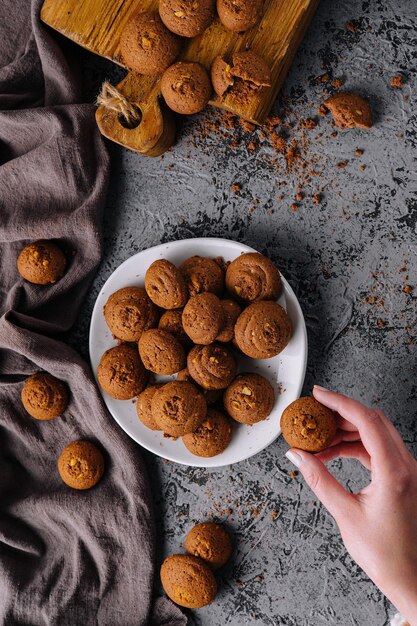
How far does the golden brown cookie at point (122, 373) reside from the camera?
7.11 ft

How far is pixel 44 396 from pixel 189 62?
1174 mm

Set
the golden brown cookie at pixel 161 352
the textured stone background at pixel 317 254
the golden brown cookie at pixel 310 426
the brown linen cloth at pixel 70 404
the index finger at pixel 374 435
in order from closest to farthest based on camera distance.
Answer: the index finger at pixel 374 435, the golden brown cookie at pixel 310 426, the golden brown cookie at pixel 161 352, the textured stone background at pixel 317 254, the brown linen cloth at pixel 70 404

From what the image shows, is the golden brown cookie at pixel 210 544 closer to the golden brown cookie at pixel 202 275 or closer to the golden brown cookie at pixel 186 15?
the golden brown cookie at pixel 202 275

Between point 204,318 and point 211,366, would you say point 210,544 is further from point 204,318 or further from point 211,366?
point 204,318

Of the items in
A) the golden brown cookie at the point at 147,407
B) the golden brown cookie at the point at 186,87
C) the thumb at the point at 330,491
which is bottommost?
the golden brown cookie at the point at 147,407

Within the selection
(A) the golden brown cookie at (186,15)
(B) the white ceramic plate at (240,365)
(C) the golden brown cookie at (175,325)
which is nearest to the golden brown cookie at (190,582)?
(B) the white ceramic plate at (240,365)

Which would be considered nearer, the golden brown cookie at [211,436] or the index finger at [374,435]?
the index finger at [374,435]

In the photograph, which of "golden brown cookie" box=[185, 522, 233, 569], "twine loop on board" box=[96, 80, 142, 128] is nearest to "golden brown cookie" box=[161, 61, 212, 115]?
"twine loop on board" box=[96, 80, 142, 128]

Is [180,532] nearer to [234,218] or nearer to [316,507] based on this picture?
[316,507]

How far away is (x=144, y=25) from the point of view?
6.73 ft

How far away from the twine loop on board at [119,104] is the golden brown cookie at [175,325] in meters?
0.62

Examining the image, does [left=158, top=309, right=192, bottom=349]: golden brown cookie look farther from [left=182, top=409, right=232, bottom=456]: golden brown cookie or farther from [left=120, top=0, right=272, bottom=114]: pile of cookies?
[left=120, top=0, right=272, bottom=114]: pile of cookies

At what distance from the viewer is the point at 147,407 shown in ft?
7.09

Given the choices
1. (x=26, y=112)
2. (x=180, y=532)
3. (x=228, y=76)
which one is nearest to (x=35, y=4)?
(x=26, y=112)
